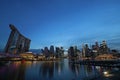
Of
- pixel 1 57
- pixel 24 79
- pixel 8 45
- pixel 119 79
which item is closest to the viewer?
pixel 119 79

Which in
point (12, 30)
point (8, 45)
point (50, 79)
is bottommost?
→ point (50, 79)

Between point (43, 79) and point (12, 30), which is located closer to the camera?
point (43, 79)

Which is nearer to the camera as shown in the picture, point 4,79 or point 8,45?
point 4,79

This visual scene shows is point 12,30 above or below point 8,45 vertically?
above

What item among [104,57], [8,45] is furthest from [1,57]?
[104,57]

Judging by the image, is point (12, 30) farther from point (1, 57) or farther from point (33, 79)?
point (33, 79)

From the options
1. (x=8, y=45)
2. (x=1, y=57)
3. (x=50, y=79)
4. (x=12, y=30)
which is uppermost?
(x=12, y=30)

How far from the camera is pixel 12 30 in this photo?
7741 inches

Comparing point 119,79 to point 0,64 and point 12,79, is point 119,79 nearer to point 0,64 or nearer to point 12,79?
point 12,79

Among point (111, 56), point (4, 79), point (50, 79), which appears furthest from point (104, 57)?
point (4, 79)

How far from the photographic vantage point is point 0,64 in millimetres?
107750

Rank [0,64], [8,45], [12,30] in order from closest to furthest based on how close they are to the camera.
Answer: [0,64], [8,45], [12,30]

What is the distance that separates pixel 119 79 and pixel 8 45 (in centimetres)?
16839

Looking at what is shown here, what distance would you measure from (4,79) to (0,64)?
2788 inches
